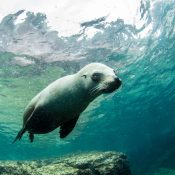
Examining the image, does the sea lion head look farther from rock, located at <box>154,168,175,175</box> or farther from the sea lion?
rock, located at <box>154,168,175,175</box>

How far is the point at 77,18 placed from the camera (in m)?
15.6

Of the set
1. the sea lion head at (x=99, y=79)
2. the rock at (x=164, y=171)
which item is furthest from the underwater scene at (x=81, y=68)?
the rock at (x=164, y=171)

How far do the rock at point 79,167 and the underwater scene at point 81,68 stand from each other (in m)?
0.04

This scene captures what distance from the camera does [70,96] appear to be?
124 inches

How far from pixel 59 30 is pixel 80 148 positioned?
3964cm

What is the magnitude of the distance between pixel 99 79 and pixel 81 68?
18019mm

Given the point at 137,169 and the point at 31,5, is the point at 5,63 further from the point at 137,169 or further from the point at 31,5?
the point at 137,169

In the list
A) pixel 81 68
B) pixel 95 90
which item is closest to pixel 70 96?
pixel 95 90

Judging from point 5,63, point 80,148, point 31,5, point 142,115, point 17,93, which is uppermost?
point 31,5

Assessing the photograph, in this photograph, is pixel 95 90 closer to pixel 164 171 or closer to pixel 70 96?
pixel 70 96

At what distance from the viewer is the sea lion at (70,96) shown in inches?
114

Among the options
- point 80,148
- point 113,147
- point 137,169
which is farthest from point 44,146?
point 137,169

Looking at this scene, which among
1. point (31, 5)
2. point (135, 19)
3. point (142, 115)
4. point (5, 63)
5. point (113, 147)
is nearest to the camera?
point (31, 5)

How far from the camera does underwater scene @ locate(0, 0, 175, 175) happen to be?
3.35 m
